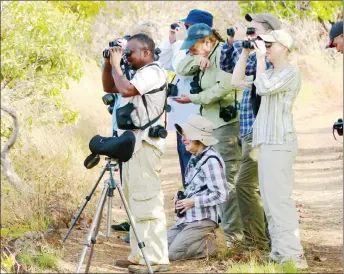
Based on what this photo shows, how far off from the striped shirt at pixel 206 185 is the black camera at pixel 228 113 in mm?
470

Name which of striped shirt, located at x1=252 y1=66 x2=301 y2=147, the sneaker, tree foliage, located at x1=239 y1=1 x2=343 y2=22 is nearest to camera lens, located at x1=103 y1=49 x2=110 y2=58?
striped shirt, located at x1=252 y1=66 x2=301 y2=147

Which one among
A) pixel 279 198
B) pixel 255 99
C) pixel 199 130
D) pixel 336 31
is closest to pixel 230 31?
pixel 255 99

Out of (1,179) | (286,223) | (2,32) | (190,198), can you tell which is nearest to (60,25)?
(2,32)

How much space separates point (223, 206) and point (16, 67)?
379 centimetres

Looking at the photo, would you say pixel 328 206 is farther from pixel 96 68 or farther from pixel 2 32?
pixel 96 68

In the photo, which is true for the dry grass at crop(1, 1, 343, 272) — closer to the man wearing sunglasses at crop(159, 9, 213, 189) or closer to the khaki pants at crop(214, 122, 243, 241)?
the man wearing sunglasses at crop(159, 9, 213, 189)

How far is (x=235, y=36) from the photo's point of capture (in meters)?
8.95

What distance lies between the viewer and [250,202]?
8.58 metres

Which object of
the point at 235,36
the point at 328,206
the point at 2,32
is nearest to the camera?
the point at 235,36

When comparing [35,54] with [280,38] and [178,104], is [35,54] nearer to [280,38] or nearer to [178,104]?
[178,104]

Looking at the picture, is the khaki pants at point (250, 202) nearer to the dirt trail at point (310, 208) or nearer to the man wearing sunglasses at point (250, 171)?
the man wearing sunglasses at point (250, 171)

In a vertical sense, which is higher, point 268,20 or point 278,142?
point 268,20

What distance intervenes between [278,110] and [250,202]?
3.29 feet

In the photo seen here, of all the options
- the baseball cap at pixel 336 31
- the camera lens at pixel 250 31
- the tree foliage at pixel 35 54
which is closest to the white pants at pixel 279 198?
the baseball cap at pixel 336 31
